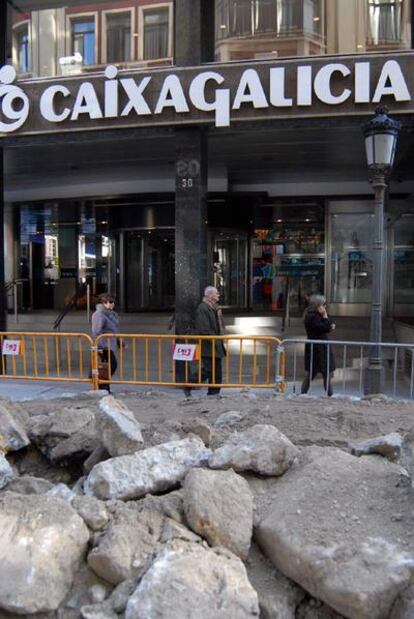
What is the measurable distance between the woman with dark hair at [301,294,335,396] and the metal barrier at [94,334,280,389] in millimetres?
517

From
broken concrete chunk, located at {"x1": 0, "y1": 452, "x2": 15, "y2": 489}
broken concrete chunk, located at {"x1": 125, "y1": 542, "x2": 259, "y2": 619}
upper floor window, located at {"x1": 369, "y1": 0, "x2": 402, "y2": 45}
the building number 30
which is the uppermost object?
upper floor window, located at {"x1": 369, "y1": 0, "x2": 402, "y2": 45}

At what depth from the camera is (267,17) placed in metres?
10.4

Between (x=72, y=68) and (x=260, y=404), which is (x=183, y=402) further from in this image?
(x=72, y=68)

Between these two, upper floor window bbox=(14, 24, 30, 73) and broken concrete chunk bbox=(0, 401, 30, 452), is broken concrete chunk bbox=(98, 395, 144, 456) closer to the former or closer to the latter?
broken concrete chunk bbox=(0, 401, 30, 452)

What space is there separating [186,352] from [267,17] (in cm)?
646

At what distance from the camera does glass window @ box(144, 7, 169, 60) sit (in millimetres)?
10539

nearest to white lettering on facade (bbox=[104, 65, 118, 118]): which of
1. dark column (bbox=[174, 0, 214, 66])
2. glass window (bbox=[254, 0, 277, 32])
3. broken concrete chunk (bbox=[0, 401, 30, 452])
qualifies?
dark column (bbox=[174, 0, 214, 66])

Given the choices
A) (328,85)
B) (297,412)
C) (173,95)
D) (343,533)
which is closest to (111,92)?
(173,95)

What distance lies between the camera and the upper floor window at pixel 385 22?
9.51m

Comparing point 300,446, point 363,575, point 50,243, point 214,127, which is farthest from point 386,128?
point 50,243

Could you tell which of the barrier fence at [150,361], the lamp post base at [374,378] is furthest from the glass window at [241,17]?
the lamp post base at [374,378]

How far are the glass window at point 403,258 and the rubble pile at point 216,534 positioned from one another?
13.2m

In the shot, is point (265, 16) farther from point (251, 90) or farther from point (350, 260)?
point (350, 260)

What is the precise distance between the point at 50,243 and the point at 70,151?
687 cm
